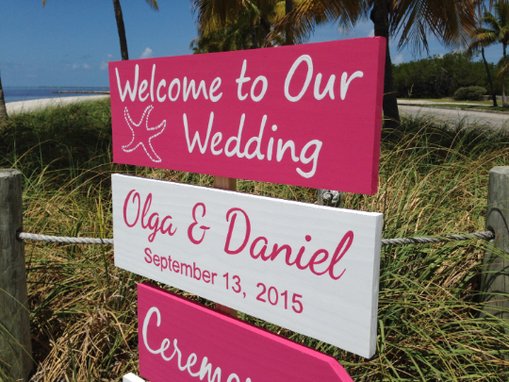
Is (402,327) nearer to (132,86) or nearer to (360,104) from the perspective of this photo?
(360,104)

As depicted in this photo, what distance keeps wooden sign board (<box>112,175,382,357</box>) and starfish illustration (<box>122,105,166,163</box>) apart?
4.3 inches

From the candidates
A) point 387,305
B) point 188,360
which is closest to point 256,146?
point 188,360

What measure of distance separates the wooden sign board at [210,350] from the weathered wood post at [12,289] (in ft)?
2.20

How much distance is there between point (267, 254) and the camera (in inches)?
44.8

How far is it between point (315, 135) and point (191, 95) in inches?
18.7

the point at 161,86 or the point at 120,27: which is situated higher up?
the point at 120,27

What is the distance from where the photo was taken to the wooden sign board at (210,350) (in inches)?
43.6

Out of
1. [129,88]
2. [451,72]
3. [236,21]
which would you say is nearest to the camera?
→ [129,88]

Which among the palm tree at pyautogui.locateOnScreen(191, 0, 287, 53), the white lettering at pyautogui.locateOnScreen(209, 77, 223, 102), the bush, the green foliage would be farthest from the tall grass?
the bush

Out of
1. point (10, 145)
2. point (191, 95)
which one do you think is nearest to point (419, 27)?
point (10, 145)

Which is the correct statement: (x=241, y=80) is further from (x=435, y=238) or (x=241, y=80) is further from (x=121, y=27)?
(x=121, y=27)

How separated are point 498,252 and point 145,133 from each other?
61.1 inches

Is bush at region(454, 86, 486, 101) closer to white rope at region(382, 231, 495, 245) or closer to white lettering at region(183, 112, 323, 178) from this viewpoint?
white rope at region(382, 231, 495, 245)

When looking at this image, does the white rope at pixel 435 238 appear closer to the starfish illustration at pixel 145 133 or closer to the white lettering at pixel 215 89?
the white lettering at pixel 215 89
